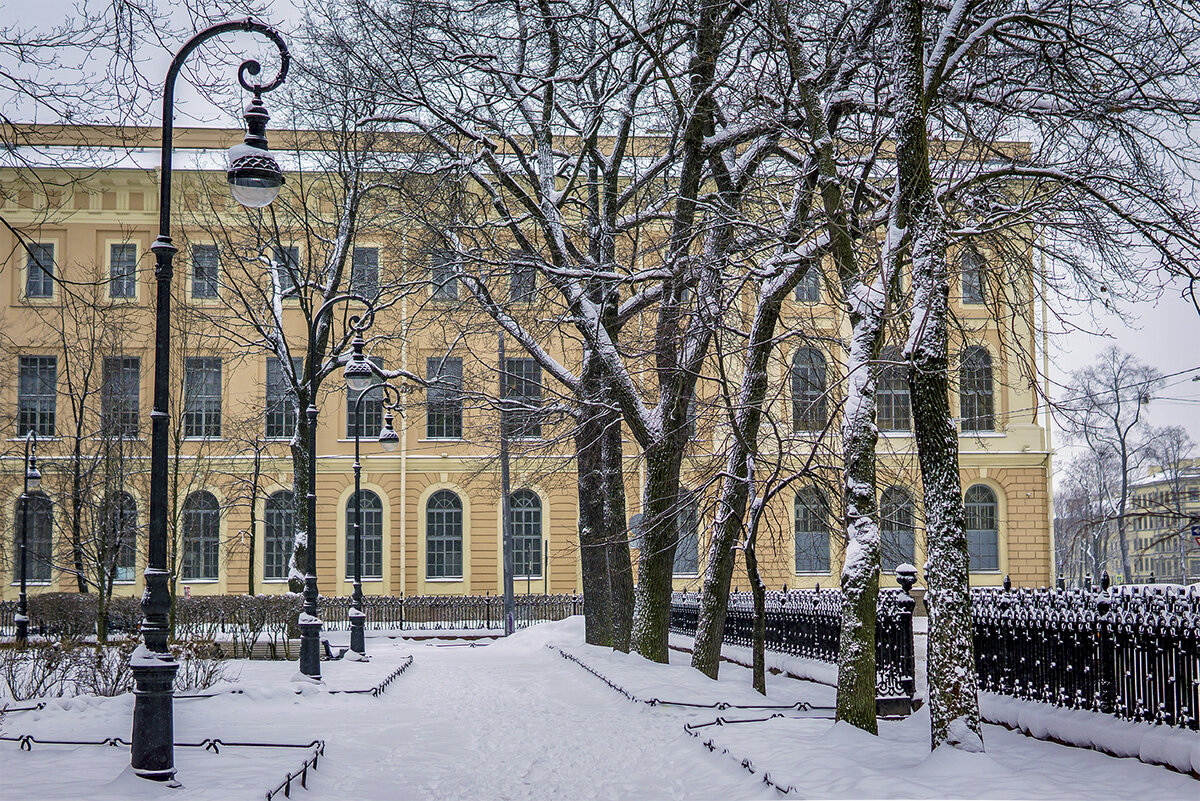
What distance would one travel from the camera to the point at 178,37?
409 inches

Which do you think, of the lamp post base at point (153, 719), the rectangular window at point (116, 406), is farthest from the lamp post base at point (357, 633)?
the lamp post base at point (153, 719)

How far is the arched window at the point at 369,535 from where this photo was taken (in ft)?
144

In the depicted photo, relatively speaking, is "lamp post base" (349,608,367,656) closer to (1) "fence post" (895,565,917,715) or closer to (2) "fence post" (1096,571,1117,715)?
(1) "fence post" (895,565,917,715)

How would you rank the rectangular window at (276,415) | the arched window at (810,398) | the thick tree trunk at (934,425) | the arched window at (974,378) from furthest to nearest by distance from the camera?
the rectangular window at (276,415), the arched window at (974,378), the arched window at (810,398), the thick tree trunk at (934,425)

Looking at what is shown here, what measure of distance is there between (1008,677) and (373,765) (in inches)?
278

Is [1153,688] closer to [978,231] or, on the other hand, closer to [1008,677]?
[1008,677]

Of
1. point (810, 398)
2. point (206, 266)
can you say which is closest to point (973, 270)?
point (810, 398)

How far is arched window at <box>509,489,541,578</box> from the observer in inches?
1763

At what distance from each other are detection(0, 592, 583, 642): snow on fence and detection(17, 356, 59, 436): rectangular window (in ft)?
27.1

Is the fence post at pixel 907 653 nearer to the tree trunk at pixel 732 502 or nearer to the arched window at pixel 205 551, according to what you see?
the tree trunk at pixel 732 502

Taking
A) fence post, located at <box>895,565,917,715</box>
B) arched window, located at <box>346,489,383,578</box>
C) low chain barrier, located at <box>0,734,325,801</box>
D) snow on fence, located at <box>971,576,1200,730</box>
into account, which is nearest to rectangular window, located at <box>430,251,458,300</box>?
fence post, located at <box>895,565,917,715</box>

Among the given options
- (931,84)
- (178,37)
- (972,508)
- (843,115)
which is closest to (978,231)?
(931,84)

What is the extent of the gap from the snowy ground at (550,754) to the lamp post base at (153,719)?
0.67 feet

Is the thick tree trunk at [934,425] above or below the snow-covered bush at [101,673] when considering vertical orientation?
above
